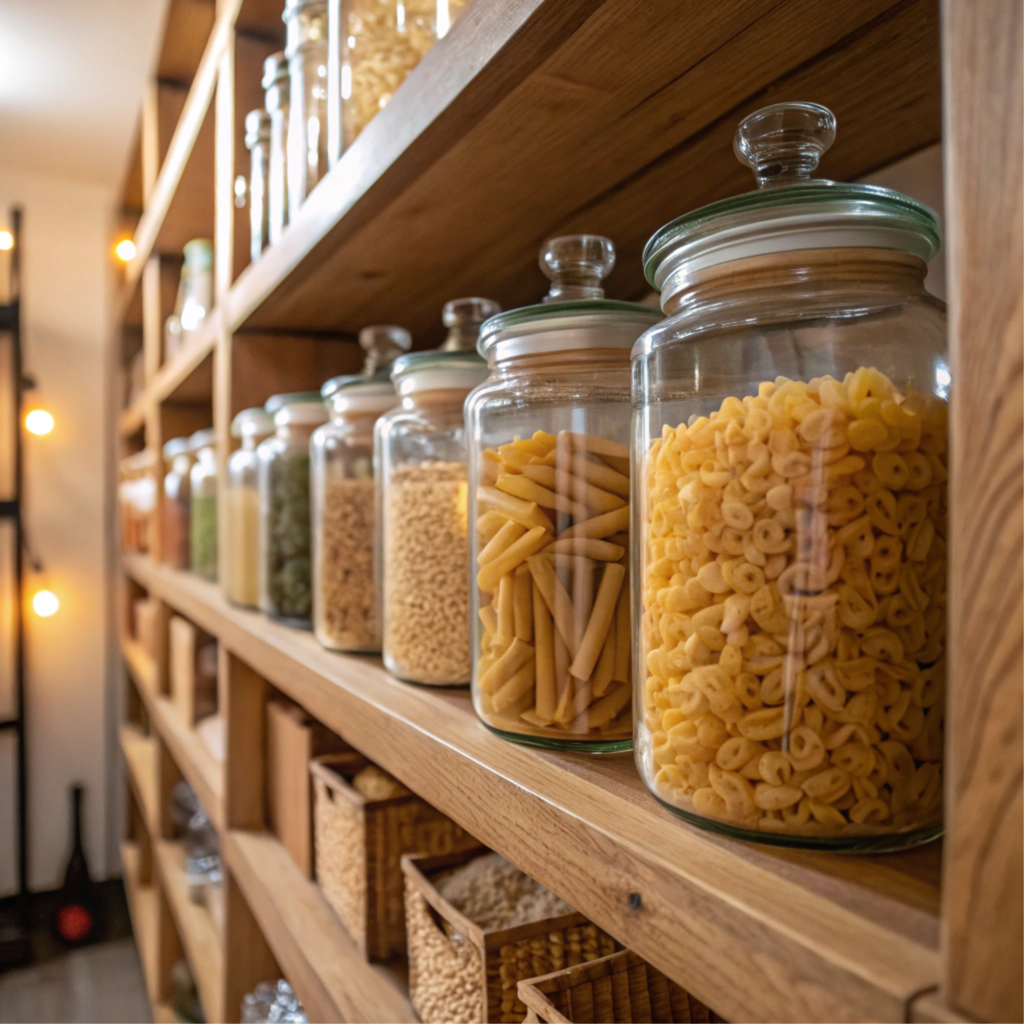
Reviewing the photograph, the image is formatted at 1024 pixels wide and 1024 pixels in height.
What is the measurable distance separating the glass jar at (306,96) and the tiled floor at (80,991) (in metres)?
2.37

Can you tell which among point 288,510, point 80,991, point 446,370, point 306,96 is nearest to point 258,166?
point 306,96

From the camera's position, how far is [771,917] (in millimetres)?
280

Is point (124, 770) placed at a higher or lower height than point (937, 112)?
lower

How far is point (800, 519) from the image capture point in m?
0.32

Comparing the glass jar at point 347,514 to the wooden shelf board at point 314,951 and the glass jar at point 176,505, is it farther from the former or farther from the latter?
the glass jar at point 176,505

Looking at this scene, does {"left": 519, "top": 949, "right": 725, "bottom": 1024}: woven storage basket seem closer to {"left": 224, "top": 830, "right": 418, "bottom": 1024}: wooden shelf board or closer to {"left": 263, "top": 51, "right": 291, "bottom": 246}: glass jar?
{"left": 224, "top": 830, "right": 418, "bottom": 1024}: wooden shelf board

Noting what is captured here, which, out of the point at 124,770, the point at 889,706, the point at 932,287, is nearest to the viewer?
the point at 889,706

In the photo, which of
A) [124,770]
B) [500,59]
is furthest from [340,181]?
[124,770]

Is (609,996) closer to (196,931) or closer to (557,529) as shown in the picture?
(557,529)

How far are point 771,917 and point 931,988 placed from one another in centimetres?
6

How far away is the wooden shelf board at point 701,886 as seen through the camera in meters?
0.26

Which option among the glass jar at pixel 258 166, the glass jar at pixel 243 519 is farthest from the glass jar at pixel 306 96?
the glass jar at pixel 243 519

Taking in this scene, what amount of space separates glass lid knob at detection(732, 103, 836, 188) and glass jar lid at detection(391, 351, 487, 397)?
0.32m

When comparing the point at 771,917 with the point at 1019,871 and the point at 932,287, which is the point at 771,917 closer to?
the point at 1019,871
